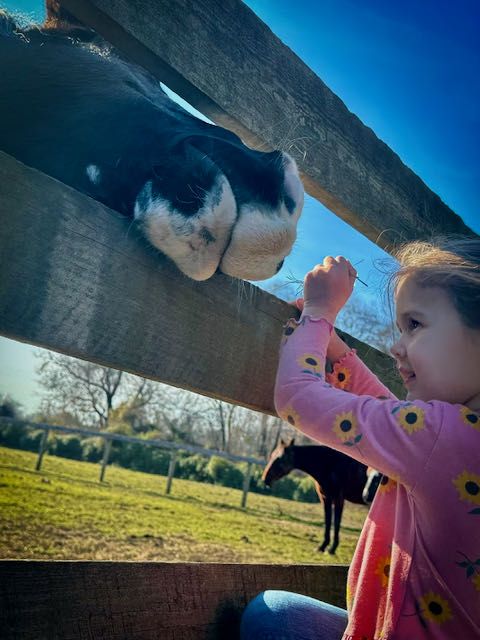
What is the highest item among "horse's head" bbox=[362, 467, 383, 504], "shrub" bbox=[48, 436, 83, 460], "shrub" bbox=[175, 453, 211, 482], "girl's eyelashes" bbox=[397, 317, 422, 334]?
"girl's eyelashes" bbox=[397, 317, 422, 334]

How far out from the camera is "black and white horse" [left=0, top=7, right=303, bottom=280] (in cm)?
109

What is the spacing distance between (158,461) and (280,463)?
11244 mm

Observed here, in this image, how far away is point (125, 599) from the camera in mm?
1061

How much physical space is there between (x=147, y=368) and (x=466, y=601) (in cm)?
81

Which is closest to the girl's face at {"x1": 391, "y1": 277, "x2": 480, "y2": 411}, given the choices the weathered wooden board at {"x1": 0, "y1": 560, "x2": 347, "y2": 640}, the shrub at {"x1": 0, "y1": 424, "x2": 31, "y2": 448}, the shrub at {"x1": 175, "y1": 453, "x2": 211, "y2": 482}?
the weathered wooden board at {"x1": 0, "y1": 560, "x2": 347, "y2": 640}

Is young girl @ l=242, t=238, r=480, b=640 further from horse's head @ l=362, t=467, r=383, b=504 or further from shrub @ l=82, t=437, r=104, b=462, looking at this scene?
shrub @ l=82, t=437, r=104, b=462

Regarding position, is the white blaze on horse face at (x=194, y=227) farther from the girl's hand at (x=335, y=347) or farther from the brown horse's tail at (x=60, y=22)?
the brown horse's tail at (x=60, y=22)

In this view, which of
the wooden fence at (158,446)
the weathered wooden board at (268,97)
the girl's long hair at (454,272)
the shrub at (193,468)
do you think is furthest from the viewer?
the shrub at (193,468)

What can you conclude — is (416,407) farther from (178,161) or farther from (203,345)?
(178,161)

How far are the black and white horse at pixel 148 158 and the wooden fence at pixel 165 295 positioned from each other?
101 millimetres

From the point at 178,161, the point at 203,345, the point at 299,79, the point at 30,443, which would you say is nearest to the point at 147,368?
the point at 203,345

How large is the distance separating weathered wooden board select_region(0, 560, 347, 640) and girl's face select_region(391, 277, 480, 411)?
0.69 m

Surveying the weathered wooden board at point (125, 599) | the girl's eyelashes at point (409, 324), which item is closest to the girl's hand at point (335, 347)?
the girl's eyelashes at point (409, 324)

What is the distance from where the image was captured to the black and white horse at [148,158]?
1.09 meters
